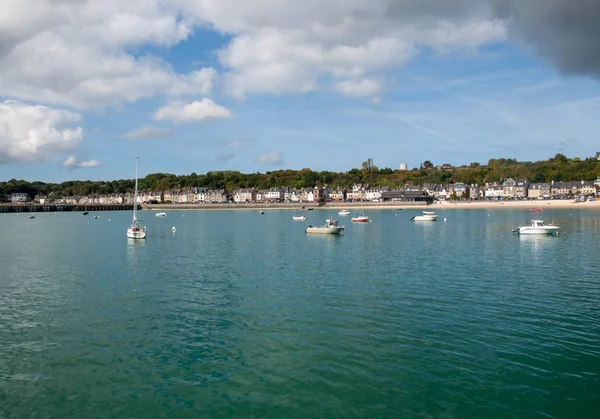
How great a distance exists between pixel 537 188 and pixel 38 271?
18861 centimetres

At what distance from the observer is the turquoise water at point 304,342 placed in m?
11.3

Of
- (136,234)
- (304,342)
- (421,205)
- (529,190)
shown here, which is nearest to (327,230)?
(136,234)

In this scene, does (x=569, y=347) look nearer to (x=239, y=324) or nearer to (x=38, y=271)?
(x=239, y=324)

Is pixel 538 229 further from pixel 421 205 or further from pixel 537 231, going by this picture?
pixel 421 205

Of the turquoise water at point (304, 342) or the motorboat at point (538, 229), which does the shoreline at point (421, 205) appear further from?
the turquoise water at point (304, 342)

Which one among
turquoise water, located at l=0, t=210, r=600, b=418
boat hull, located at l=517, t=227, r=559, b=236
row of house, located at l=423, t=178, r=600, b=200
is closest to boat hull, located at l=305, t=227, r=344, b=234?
boat hull, located at l=517, t=227, r=559, b=236

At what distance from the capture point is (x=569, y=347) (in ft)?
48.0

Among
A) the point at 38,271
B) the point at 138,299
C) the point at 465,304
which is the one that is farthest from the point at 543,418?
the point at 38,271

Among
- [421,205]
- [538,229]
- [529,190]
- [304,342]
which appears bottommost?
Answer: [304,342]

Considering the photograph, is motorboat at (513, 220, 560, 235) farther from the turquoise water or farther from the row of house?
the row of house

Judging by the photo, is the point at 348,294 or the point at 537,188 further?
the point at 537,188

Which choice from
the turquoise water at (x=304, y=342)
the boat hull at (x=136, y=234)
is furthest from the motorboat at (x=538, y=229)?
the boat hull at (x=136, y=234)

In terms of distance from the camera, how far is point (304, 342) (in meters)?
15.4

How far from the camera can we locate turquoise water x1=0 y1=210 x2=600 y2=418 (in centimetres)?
1128
